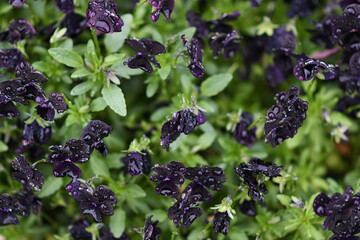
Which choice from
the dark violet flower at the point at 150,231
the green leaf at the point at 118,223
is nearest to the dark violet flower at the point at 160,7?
the dark violet flower at the point at 150,231

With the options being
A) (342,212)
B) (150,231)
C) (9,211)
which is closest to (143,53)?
Result: (150,231)

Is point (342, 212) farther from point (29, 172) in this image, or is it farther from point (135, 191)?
point (29, 172)

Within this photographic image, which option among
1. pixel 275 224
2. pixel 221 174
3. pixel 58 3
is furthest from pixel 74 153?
pixel 275 224

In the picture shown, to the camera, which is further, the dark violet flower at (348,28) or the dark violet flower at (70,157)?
the dark violet flower at (348,28)

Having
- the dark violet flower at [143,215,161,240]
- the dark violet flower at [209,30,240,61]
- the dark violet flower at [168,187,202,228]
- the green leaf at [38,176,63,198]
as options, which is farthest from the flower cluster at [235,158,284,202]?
the green leaf at [38,176,63,198]

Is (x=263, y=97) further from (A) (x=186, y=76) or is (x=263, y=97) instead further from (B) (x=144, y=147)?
(B) (x=144, y=147)

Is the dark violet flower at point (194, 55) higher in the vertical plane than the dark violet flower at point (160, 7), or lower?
lower

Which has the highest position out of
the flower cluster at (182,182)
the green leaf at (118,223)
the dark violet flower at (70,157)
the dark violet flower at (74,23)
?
the dark violet flower at (74,23)

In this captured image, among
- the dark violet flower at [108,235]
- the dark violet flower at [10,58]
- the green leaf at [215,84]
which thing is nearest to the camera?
the dark violet flower at [10,58]

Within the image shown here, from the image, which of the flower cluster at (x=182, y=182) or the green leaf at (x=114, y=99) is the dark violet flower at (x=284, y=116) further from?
the green leaf at (x=114, y=99)
